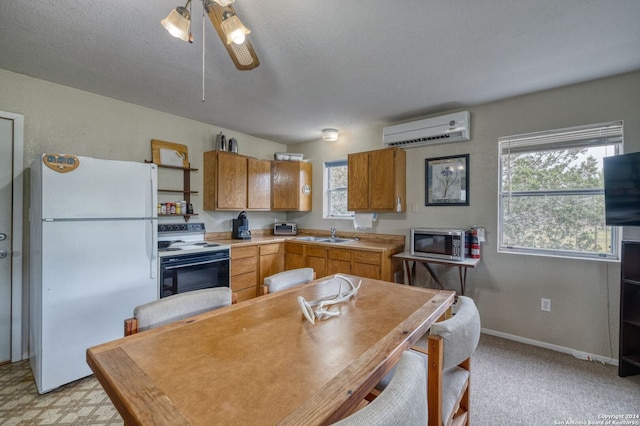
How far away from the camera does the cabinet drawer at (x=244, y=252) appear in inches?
133

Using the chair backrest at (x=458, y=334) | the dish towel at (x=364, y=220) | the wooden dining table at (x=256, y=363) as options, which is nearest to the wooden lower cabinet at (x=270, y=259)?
the dish towel at (x=364, y=220)

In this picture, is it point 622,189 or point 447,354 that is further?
point 622,189

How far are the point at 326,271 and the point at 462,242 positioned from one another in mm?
1650

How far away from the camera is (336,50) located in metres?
2.03

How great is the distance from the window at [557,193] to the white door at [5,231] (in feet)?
15.3

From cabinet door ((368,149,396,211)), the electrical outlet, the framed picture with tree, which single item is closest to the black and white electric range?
cabinet door ((368,149,396,211))

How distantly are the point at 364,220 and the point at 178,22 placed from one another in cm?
310

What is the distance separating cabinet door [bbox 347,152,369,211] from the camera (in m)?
3.66

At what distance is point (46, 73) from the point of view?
240cm

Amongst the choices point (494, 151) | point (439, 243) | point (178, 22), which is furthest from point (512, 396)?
point (178, 22)

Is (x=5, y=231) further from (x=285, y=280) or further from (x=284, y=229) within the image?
(x=284, y=229)

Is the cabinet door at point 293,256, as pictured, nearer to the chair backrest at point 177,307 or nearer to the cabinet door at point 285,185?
the cabinet door at point 285,185

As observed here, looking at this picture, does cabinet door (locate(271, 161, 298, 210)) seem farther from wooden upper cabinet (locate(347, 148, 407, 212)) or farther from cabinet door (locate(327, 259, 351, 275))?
cabinet door (locate(327, 259, 351, 275))

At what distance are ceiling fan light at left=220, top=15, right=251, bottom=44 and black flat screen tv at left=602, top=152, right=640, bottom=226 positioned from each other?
289 cm
